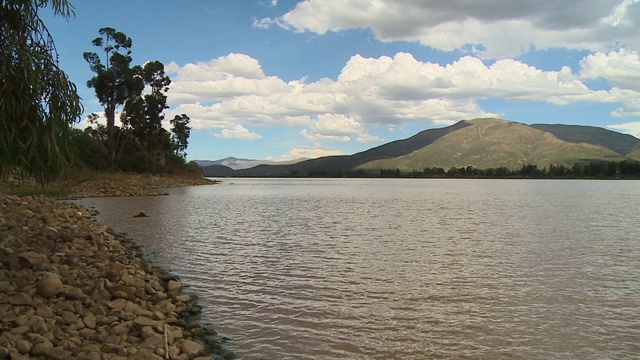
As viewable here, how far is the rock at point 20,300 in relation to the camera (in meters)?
8.98

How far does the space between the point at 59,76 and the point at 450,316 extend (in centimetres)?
1138

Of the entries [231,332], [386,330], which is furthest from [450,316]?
[231,332]

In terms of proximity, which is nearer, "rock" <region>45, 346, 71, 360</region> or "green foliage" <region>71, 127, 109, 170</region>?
"rock" <region>45, 346, 71, 360</region>

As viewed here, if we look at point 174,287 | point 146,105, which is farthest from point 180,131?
point 174,287

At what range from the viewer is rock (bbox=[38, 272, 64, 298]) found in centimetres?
968

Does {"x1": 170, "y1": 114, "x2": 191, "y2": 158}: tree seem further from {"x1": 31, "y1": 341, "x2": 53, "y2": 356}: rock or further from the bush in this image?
{"x1": 31, "y1": 341, "x2": 53, "y2": 356}: rock

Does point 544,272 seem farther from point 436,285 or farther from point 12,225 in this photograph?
point 12,225

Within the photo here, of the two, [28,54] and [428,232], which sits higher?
[28,54]

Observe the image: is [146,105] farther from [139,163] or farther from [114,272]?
[114,272]

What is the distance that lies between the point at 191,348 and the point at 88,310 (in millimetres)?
2549

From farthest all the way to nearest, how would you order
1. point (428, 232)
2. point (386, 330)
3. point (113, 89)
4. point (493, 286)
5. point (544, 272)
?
point (113, 89) → point (428, 232) → point (544, 272) → point (493, 286) → point (386, 330)

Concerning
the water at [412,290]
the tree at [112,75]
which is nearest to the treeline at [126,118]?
the tree at [112,75]

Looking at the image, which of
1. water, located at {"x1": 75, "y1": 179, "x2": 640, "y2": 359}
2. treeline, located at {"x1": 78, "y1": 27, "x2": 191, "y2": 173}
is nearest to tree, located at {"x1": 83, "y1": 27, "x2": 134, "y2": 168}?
treeline, located at {"x1": 78, "y1": 27, "x2": 191, "y2": 173}

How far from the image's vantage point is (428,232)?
94.5 ft
